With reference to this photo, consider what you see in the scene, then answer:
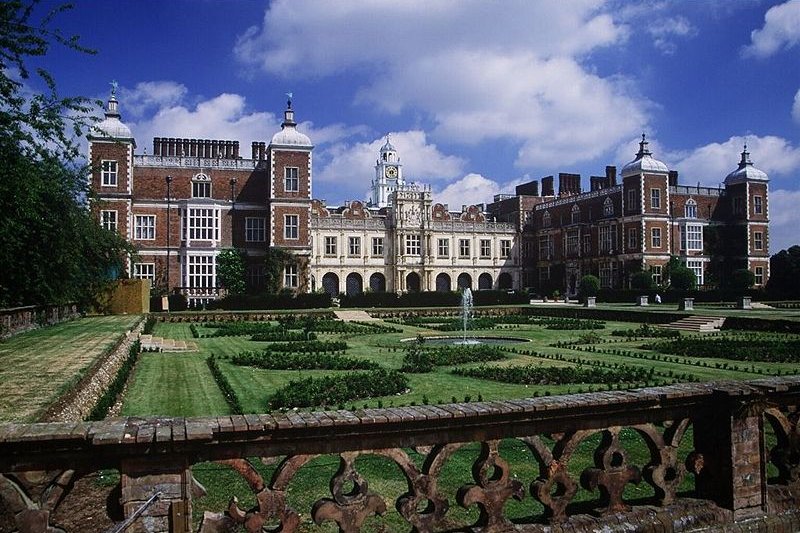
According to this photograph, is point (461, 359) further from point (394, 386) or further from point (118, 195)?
point (118, 195)

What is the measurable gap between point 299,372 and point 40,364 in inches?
208

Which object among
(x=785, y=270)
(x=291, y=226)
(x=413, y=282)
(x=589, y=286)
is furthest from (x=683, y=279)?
(x=291, y=226)

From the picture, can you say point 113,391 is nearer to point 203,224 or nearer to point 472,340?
point 472,340

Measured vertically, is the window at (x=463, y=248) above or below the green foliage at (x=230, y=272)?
above

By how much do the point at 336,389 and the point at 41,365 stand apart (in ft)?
15.8

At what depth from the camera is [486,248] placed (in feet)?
206

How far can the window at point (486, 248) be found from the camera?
62.7m

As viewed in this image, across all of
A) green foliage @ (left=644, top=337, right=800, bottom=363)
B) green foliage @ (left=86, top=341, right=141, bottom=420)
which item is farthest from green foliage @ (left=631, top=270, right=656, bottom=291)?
green foliage @ (left=86, top=341, right=141, bottom=420)

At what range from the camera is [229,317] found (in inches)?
1303

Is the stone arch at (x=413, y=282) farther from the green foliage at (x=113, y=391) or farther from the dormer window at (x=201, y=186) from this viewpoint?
the green foliage at (x=113, y=391)

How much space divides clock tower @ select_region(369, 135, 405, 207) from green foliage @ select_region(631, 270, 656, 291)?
176ft

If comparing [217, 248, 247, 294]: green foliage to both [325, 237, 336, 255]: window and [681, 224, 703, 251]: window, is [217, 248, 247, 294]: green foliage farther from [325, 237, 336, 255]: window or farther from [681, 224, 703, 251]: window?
[681, 224, 703, 251]: window

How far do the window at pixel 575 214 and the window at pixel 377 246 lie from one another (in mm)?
17535

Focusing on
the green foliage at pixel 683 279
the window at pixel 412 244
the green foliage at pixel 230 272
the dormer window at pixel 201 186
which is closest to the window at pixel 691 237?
the green foliage at pixel 683 279
